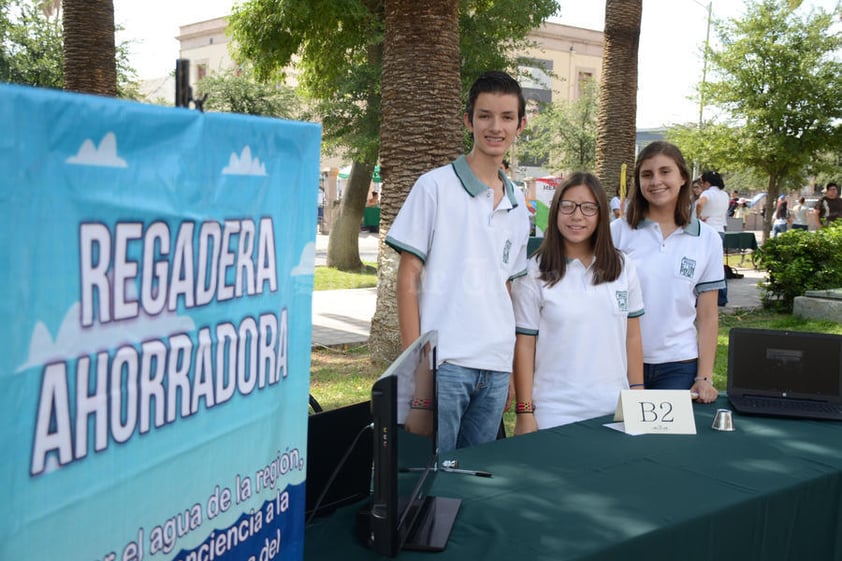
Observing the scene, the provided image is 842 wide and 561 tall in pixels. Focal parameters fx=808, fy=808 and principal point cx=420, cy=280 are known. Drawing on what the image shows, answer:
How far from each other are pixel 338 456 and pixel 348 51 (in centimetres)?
1371

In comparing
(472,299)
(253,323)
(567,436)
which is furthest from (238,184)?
(567,436)

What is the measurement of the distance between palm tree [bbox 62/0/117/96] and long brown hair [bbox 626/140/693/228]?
5832mm

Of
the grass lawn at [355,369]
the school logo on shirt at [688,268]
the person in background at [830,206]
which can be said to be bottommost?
the grass lawn at [355,369]

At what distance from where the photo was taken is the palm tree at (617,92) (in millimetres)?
10164

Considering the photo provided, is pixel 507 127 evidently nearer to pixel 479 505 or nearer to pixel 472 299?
pixel 472 299

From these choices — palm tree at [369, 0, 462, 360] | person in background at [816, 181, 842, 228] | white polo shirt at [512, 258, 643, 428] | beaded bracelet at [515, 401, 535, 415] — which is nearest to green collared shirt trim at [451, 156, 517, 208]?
white polo shirt at [512, 258, 643, 428]

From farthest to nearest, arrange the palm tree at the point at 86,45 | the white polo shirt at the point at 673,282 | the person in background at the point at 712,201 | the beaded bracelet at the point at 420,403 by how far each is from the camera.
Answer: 1. the person in background at the point at 712,201
2. the palm tree at the point at 86,45
3. the white polo shirt at the point at 673,282
4. the beaded bracelet at the point at 420,403

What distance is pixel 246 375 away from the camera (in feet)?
4.21

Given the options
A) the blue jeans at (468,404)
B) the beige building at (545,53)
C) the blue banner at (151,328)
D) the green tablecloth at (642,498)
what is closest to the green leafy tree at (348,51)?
the blue jeans at (468,404)

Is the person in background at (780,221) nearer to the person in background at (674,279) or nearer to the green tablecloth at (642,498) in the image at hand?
the person in background at (674,279)

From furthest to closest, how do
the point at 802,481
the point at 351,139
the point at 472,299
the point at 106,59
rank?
the point at 351,139
the point at 106,59
the point at 472,299
the point at 802,481

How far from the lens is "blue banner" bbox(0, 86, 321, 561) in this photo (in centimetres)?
92

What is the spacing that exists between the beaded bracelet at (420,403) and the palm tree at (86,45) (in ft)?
22.3

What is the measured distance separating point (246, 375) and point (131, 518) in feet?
0.91
